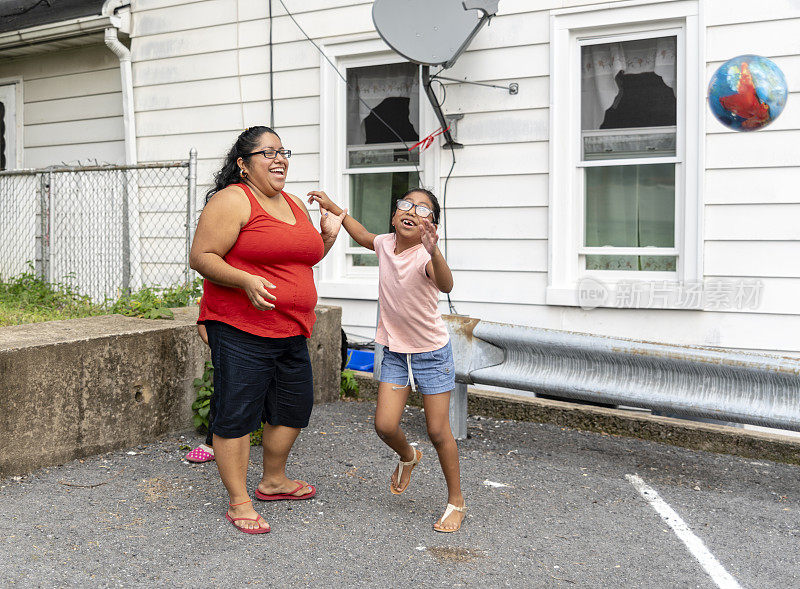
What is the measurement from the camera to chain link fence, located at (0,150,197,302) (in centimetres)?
838

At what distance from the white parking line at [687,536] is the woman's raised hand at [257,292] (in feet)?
7.18

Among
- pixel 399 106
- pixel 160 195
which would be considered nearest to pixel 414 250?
pixel 399 106

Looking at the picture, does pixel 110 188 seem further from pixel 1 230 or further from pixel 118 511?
pixel 118 511

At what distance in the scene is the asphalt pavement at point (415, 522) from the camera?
3285 mm

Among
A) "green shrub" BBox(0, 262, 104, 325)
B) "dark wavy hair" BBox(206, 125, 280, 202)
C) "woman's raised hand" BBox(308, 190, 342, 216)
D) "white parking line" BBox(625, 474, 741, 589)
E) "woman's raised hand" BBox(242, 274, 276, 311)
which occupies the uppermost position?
"dark wavy hair" BBox(206, 125, 280, 202)

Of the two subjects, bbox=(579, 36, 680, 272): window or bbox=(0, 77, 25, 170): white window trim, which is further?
bbox=(0, 77, 25, 170): white window trim

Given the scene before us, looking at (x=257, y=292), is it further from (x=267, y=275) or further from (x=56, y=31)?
(x=56, y=31)

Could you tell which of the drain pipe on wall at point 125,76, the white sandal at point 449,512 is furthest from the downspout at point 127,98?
the white sandal at point 449,512

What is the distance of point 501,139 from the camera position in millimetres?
6812

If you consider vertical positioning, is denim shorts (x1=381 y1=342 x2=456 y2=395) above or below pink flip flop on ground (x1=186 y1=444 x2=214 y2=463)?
above

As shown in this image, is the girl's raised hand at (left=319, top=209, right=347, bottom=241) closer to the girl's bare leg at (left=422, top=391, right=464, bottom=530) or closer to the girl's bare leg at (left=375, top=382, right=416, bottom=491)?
the girl's bare leg at (left=375, top=382, right=416, bottom=491)

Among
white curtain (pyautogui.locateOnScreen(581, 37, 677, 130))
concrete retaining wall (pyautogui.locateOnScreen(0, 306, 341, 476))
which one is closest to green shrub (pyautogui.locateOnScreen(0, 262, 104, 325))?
concrete retaining wall (pyautogui.locateOnScreen(0, 306, 341, 476))

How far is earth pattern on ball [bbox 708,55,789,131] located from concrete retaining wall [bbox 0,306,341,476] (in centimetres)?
406

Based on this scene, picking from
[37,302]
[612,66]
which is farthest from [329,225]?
[37,302]
